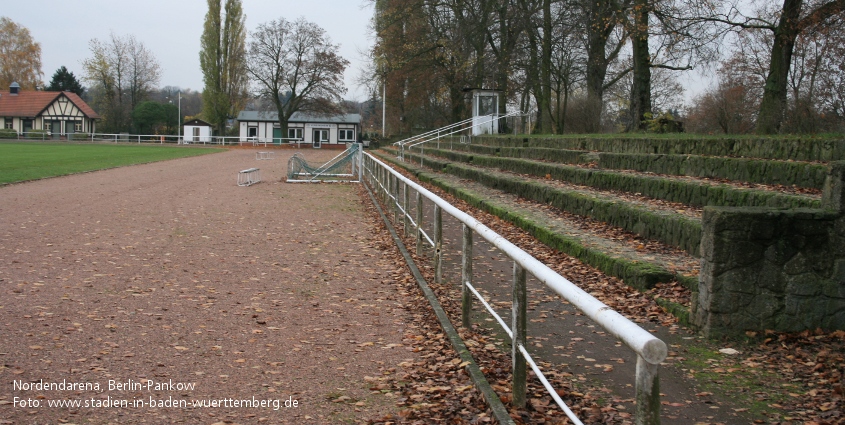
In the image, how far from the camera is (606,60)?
27.2 meters

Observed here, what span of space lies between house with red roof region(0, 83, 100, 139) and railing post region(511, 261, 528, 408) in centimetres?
8197

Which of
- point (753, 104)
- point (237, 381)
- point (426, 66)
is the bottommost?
point (237, 381)

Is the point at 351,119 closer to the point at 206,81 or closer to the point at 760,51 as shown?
the point at 206,81

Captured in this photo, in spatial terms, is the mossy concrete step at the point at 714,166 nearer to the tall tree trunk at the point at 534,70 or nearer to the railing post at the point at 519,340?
the railing post at the point at 519,340

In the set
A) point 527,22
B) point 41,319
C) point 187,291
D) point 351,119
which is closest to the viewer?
point 41,319

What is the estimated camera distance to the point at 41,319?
6.20 metres

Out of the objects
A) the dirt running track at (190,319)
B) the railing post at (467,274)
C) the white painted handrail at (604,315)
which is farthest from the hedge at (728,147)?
the white painted handrail at (604,315)

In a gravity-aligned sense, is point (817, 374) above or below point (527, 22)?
below

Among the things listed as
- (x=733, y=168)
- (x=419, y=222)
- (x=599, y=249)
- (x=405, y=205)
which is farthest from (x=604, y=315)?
(x=405, y=205)

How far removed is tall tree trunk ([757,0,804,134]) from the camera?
593 inches

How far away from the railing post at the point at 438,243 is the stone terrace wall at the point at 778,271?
3.15 m

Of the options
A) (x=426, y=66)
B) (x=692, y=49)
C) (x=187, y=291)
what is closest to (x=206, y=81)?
(x=426, y=66)

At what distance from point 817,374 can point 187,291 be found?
5.68 m

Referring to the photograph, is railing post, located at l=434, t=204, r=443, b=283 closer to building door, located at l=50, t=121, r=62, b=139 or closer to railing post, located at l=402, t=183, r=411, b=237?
railing post, located at l=402, t=183, r=411, b=237
